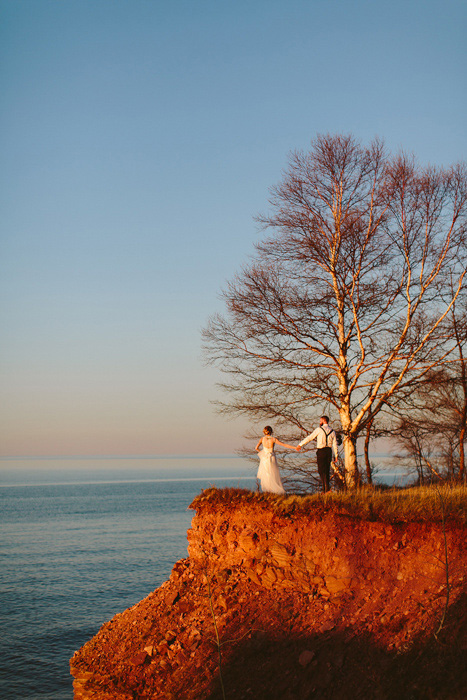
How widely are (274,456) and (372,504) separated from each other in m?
3.81

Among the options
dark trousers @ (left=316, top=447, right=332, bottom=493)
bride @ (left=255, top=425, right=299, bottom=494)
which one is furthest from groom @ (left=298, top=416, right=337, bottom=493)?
bride @ (left=255, top=425, right=299, bottom=494)

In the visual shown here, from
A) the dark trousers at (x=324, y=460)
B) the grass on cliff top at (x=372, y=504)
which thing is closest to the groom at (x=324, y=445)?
the dark trousers at (x=324, y=460)

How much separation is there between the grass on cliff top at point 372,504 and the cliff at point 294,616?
0.06 meters

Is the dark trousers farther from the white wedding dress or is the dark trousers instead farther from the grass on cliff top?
the grass on cliff top

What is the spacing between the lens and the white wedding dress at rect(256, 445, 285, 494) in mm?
15039

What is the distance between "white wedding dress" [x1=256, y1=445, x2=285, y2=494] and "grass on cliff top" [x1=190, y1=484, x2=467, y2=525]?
1.11m

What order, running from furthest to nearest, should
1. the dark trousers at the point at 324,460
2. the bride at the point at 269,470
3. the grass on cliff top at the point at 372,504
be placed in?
1. the dark trousers at the point at 324,460
2. the bride at the point at 269,470
3. the grass on cliff top at the point at 372,504

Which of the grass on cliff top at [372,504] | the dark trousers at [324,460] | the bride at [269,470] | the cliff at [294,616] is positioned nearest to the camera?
the cliff at [294,616]

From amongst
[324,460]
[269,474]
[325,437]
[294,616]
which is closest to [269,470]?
[269,474]

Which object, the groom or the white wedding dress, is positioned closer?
the white wedding dress

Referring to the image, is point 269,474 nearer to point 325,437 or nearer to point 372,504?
point 325,437

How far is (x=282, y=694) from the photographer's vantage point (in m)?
9.99

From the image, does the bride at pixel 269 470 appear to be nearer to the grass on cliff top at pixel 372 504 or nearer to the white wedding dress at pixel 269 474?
the white wedding dress at pixel 269 474

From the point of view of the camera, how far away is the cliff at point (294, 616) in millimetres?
9586
